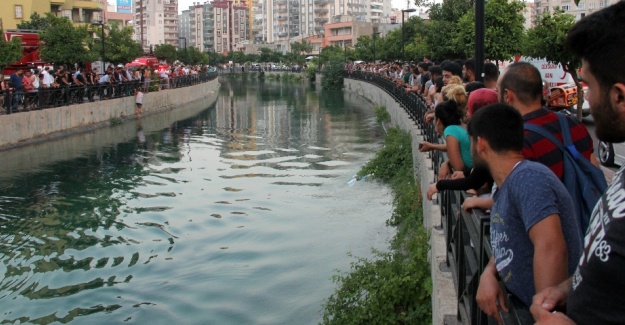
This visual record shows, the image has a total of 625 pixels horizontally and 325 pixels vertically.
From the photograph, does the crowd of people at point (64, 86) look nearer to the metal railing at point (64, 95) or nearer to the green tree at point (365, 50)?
the metal railing at point (64, 95)

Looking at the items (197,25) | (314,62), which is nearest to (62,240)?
(314,62)

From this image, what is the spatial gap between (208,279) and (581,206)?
7.22m

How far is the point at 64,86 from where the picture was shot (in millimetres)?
24672

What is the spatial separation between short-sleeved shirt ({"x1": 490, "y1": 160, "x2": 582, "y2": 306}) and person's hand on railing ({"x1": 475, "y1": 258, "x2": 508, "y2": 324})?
0.26ft

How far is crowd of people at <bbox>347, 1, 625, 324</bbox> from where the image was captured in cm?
177

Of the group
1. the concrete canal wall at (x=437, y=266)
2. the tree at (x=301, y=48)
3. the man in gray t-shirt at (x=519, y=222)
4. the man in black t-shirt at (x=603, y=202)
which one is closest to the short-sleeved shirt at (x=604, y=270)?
the man in black t-shirt at (x=603, y=202)

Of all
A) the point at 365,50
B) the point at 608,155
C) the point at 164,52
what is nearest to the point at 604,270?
the point at 608,155

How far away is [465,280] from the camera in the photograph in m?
4.46

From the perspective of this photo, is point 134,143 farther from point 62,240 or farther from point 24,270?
point 24,270

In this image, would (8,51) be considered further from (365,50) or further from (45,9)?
(365,50)

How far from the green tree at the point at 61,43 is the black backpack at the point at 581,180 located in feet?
100

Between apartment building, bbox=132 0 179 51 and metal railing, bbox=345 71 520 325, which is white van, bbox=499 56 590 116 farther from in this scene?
apartment building, bbox=132 0 179 51

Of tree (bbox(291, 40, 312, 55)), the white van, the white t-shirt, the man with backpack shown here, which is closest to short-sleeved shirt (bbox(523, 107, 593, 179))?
the man with backpack

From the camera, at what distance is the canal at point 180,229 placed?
28.8ft
